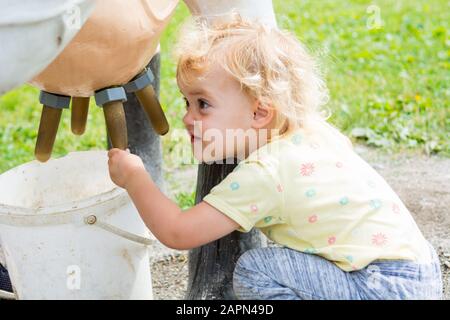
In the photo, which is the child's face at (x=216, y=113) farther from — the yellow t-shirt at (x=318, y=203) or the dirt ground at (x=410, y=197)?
the dirt ground at (x=410, y=197)

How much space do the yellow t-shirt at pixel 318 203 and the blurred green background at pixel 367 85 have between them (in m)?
1.20

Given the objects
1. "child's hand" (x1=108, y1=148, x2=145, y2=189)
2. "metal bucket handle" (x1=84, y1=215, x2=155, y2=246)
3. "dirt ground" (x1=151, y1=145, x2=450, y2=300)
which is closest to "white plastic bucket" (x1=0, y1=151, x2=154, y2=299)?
"metal bucket handle" (x1=84, y1=215, x2=155, y2=246)

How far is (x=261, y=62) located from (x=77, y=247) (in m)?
0.59

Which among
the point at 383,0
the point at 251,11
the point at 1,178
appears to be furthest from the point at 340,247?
the point at 383,0

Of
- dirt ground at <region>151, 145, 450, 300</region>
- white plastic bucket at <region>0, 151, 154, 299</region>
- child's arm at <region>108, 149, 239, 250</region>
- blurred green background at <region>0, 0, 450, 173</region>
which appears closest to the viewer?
child's arm at <region>108, 149, 239, 250</region>

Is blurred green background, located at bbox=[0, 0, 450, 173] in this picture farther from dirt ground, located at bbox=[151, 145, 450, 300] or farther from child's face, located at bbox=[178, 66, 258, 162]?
child's face, located at bbox=[178, 66, 258, 162]

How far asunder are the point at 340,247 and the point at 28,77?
0.76 meters

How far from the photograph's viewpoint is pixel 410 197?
309cm

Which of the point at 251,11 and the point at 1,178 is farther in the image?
the point at 1,178

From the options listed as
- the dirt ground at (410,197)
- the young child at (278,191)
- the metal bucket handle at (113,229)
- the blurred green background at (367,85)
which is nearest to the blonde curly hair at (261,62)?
the young child at (278,191)

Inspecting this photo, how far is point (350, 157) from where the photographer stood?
1.92 metres

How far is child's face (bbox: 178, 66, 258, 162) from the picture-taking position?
6.04 feet
